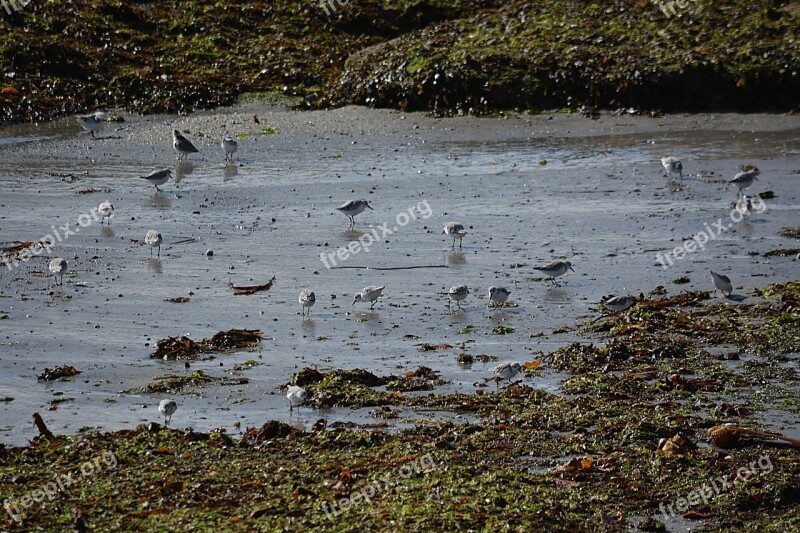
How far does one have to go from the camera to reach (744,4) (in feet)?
67.9

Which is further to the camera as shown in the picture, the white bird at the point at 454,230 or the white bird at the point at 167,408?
the white bird at the point at 454,230

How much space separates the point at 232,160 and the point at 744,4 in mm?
10938

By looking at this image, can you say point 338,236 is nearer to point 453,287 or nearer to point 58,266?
point 453,287

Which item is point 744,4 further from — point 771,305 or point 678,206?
point 771,305

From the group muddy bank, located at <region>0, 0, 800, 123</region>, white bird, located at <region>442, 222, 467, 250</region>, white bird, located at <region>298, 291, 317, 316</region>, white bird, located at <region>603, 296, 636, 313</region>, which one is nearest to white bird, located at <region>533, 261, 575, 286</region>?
white bird, located at <region>603, 296, 636, 313</region>

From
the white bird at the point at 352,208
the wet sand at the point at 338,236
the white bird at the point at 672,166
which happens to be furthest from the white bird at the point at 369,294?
the white bird at the point at 672,166

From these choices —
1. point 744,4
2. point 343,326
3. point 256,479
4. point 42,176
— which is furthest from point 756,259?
point 744,4

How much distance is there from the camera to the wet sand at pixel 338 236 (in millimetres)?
8625

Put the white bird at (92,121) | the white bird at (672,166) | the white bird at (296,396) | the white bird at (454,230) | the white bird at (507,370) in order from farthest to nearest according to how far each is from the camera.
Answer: the white bird at (92,121) < the white bird at (672,166) < the white bird at (454,230) < the white bird at (507,370) < the white bird at (296,396)

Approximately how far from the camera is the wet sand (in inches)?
340

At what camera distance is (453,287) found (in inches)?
398

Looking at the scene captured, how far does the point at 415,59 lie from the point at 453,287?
1042 cm

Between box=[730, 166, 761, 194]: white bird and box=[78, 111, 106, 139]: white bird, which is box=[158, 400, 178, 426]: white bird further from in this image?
box=[78, 111, 106, 139]: white bird

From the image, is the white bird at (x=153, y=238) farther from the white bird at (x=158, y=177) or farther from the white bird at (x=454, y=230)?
the white bird at (x=454, y=230)
